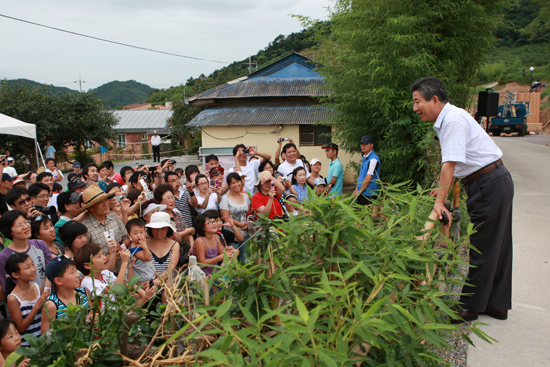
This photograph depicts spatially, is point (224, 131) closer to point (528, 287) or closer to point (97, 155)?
point (528, 287)

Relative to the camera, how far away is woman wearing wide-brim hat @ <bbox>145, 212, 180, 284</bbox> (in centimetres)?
378

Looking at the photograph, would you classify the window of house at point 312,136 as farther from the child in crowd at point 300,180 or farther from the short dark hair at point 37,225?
the short dark hair at point 37,225

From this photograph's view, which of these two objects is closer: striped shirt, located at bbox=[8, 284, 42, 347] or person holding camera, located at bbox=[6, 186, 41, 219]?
striped shirt, located at bbox=[8, 284, 42, 347]

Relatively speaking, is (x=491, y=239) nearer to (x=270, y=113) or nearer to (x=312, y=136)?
(x=312, y=136)

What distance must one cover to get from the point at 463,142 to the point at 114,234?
3468 mm

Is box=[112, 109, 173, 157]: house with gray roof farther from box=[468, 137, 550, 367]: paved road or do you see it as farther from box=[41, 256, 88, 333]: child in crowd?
box=[41, 256, 88, 333]: child in crowd

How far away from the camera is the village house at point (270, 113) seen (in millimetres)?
17531

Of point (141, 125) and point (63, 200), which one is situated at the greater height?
point (141, 125)

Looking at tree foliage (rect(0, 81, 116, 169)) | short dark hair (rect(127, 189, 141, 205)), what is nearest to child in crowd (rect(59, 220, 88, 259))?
short dark hair (rect(127, 189, 141, 205))

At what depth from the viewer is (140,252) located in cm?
366

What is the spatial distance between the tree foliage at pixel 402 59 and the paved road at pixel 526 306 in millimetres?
1984

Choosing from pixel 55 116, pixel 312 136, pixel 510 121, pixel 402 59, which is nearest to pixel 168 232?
pixel 402 59

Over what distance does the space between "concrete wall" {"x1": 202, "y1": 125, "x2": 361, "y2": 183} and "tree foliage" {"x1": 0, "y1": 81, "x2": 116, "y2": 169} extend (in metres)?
9.23

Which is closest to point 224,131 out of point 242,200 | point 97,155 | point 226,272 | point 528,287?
point 242,200
